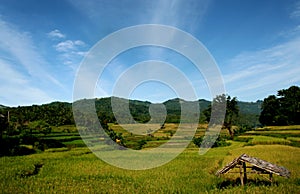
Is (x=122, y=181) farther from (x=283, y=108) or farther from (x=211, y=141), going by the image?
(x=283, y=108)

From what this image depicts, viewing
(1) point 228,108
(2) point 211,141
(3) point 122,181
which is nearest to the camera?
(3) point 122,181

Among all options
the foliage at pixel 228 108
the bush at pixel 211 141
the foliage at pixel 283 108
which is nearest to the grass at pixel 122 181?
the bush at pixel 211 141

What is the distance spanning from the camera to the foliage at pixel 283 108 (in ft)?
183

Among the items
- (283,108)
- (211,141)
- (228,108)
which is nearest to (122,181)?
(211,141)

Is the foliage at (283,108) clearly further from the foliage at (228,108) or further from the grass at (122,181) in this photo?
the grass at (122,181)

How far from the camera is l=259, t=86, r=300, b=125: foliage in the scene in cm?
5566

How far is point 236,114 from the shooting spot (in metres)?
55.5

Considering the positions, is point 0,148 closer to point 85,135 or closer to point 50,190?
point 50,190

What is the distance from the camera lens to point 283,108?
5925 cm

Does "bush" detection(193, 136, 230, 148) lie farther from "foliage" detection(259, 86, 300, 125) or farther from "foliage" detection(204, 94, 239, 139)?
"foliage" detection(259, 86, 300, 125)

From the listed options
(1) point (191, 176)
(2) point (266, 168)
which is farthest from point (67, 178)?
(2) point (266, 168)

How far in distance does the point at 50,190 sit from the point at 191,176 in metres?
6.91

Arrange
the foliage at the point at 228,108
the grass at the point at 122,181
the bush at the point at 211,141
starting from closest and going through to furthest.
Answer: the grass at the point at 122,181 < the bush at the point at 211,141 < the foliage at the point at 228,108

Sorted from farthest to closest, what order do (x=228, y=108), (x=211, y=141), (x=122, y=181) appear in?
(x=228, y=108)
(x=211, y=141)
(x=122, y=181)
